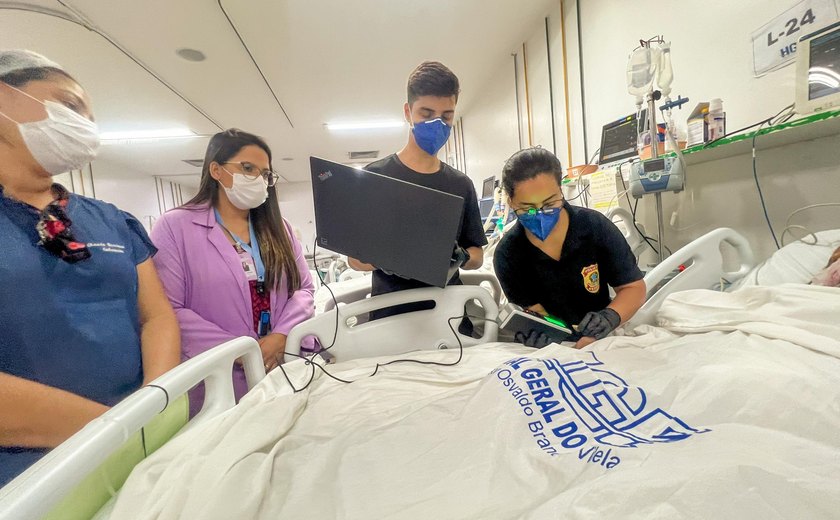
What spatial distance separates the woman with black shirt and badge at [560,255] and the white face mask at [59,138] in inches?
43.1

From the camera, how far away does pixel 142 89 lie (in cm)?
280

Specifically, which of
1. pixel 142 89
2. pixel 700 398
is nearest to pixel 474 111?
pixel 142 89

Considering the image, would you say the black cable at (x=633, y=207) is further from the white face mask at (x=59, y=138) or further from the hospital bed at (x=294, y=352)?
the white face mask at (x=59, y=138)

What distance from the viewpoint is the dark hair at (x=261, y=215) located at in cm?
111

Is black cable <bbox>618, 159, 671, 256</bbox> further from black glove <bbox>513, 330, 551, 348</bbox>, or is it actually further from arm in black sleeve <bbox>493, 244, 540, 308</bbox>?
black glove <bbox>513, 330, 551, 348</bbox>

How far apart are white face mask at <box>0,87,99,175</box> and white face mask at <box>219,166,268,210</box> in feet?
1.29

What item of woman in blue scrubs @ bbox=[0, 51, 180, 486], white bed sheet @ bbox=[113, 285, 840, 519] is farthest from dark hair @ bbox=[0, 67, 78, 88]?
white bed sheet @ bbox=[113, 285, 840, 519]

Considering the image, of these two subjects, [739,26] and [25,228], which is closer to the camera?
[25,228]

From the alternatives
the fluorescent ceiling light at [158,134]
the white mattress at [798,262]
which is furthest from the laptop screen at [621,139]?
the fluorescent ceiling light at [158,134]

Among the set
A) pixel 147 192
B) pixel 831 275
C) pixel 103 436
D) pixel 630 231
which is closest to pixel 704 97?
pixel 630 231

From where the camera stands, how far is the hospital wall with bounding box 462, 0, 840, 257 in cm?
118

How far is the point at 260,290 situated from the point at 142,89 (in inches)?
117

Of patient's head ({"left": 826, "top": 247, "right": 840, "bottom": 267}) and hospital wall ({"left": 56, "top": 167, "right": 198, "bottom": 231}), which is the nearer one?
patient's head ({"left": 826, "top": 247, "right": 840, "bottom": 267})

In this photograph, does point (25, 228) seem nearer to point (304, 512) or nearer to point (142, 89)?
point (304, 512)
